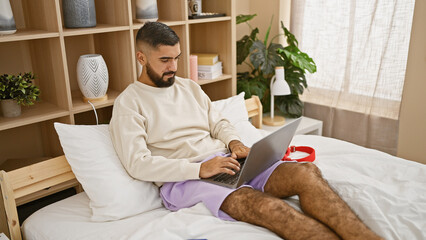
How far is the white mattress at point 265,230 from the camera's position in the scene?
4.84 feet

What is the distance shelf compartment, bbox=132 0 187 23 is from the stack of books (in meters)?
0.32

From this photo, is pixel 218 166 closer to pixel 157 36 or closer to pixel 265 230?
pixel 265 230

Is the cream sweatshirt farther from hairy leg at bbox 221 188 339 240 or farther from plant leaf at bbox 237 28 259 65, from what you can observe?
plant leaf at bbox 237 28 259 65

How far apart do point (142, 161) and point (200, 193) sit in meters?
0.25

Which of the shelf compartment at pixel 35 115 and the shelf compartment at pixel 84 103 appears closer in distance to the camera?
the shelf compartment at pixel 35 115

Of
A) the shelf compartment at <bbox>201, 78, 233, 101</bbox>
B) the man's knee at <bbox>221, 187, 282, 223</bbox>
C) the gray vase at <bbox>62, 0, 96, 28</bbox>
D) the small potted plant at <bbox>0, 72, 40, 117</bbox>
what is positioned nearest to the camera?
the man's knee at <bbox>221, 187, 282, 223</bbox>

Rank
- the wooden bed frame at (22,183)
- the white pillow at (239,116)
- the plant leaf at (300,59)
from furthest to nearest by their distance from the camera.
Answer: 1. the plant leaf at (300,59)
2. the white pillow at (239,116)
3. the wooden bed frame at (22,183)

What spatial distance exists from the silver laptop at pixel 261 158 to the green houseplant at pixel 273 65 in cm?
120

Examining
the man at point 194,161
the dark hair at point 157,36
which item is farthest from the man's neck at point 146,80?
the dark hair at point 157,36

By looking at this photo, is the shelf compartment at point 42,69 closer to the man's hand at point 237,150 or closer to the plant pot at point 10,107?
the plant pot at point 10,107

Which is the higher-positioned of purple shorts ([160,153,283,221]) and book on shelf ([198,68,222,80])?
book on shelf ([198,68,222,80])

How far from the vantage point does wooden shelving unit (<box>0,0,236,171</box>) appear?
1959mm

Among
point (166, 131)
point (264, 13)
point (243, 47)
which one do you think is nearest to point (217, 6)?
point (243, 47)

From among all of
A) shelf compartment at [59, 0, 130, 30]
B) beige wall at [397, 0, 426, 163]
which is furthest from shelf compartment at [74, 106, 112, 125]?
beige wall at [397, 0, 426, 163]
